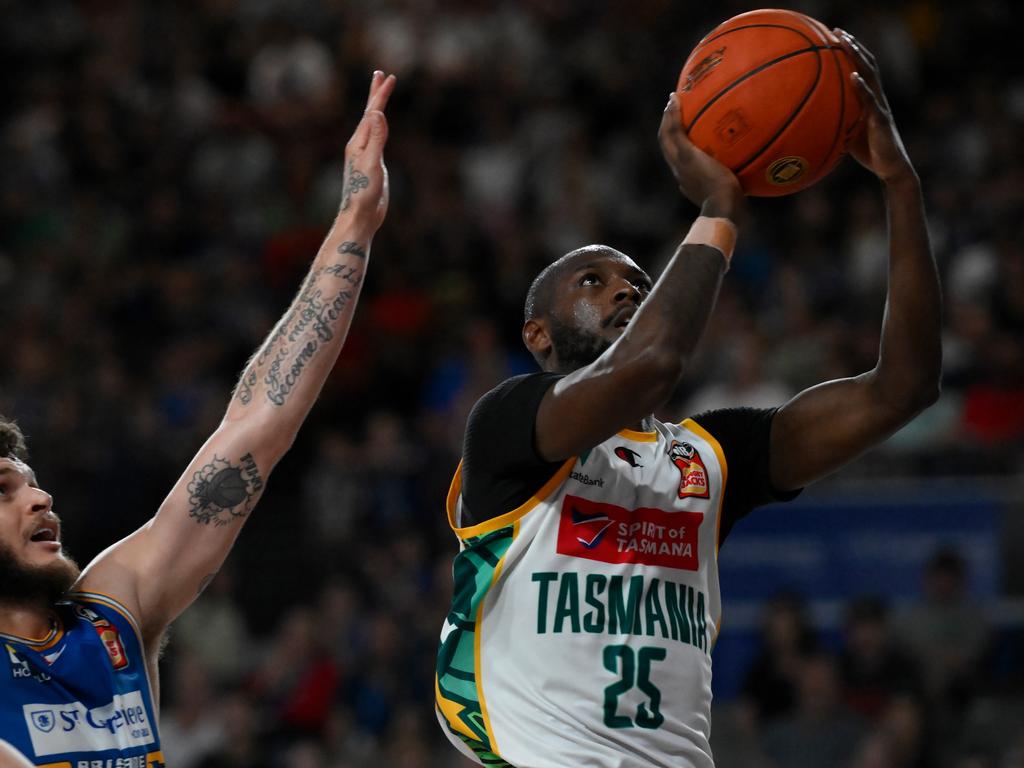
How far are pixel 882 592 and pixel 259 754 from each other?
387 cm

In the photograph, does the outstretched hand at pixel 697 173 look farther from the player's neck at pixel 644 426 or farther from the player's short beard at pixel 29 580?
the player's short beard at pixel 29 580

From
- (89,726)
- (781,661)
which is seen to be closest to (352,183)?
(89,726)

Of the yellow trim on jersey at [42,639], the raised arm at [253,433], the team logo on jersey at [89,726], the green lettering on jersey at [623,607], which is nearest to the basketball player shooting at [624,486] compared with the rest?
the green lettering on jersey at [623,607]

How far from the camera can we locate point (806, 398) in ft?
14.3

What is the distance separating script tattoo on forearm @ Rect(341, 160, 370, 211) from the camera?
416 cm

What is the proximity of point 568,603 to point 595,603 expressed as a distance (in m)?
0.07

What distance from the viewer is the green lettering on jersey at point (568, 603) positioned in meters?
3.83

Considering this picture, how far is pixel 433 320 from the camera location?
1183 cm

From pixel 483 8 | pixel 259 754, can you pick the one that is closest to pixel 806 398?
pixel 259 754

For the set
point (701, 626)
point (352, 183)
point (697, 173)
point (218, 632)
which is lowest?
point (218, 632)

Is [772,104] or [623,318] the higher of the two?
[772,104]

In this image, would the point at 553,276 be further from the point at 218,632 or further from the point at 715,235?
the point at 218,632

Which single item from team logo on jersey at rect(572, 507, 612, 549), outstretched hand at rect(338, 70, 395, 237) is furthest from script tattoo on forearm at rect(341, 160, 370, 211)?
team logo on jersey at rect(572, 507, 612, 549)

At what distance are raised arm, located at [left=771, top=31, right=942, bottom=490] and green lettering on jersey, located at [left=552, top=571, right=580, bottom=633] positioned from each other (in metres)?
0.83
